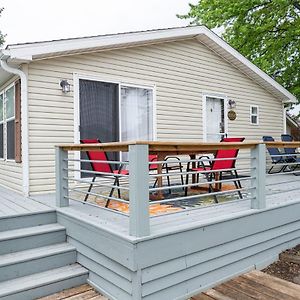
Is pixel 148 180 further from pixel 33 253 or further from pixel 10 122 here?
pixel 10 122

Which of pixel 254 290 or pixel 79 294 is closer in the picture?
pixel 79 294

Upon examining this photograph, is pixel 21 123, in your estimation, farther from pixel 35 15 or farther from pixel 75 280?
pixel 35 15

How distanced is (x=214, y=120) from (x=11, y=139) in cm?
465

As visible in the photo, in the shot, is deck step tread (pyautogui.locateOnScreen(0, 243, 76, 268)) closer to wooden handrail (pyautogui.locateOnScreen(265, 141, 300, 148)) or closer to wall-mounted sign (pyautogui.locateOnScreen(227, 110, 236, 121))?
wooden handrail (pyautogui.locateOnScreen(265, 141, 300, 148))

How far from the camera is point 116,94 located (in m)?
5.89

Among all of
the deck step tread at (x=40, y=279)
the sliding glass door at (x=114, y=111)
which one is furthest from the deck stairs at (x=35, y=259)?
the sliding glass door at (x=114, y=111)

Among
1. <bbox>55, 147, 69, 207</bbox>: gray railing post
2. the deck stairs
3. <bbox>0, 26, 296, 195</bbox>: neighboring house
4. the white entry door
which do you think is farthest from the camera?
the white entry door

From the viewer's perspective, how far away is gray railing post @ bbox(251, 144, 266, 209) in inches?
142

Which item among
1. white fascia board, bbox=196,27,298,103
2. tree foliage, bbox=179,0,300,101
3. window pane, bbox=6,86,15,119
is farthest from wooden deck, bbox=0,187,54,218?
tree foliage, bbox=179,0,300,101

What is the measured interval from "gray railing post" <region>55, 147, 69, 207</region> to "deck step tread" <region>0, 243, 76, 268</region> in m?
0.56

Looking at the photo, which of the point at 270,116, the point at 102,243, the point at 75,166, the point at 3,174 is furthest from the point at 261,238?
the point at 270,116

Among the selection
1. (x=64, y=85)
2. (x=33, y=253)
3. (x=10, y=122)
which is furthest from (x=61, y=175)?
(x=10, y=122)

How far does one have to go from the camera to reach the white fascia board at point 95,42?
15.0 ft

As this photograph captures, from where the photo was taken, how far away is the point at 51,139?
5.17 m
